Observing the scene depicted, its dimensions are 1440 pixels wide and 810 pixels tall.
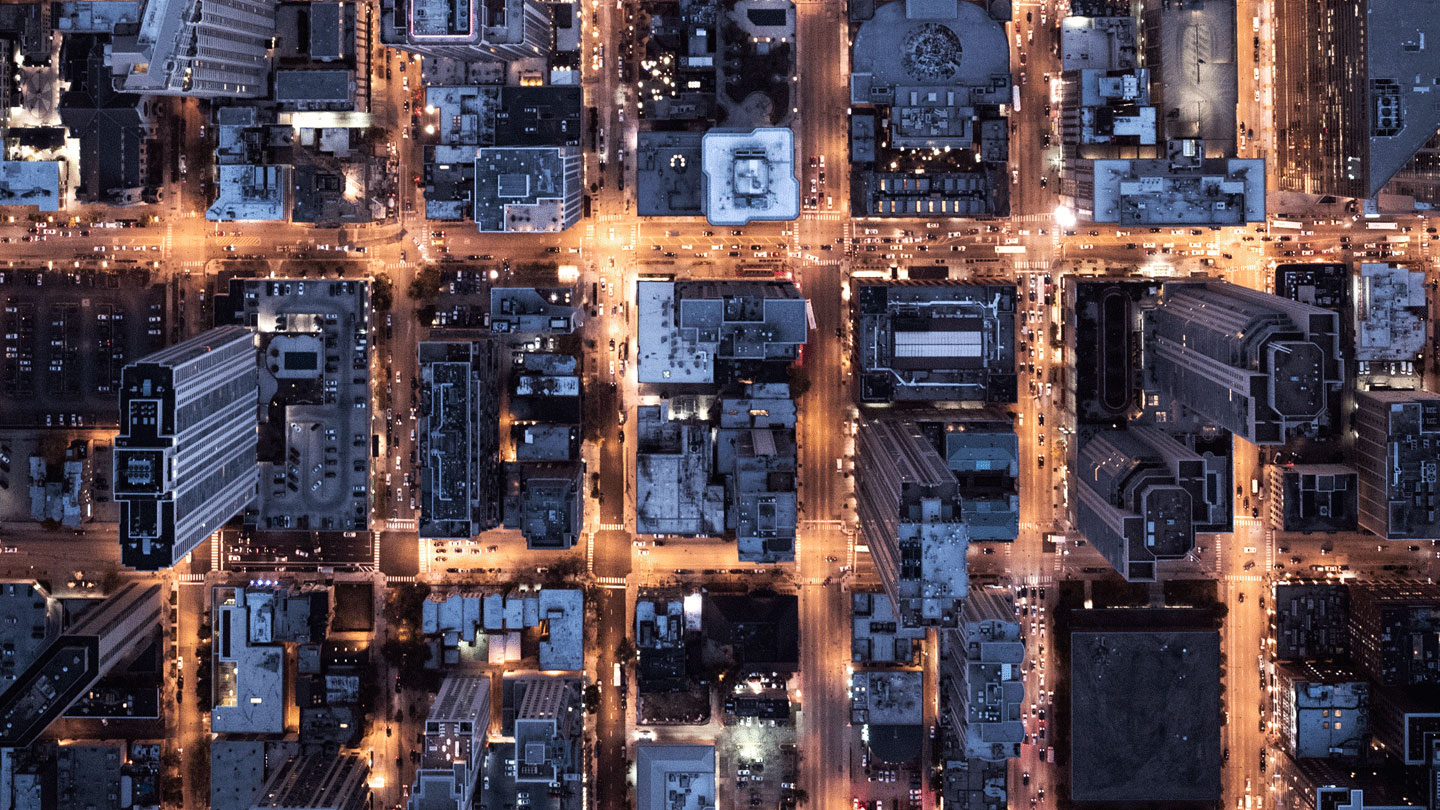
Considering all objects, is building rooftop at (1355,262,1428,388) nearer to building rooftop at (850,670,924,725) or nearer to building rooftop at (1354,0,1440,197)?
building rooftop at (1354,0,1440,197)

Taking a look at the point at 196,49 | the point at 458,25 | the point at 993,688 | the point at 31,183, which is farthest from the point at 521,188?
the point at 993,688

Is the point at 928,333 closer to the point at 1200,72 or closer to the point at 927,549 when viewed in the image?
the point at 927,549

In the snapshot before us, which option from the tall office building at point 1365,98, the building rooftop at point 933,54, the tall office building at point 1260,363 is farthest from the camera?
the building rooftop at point 933,54

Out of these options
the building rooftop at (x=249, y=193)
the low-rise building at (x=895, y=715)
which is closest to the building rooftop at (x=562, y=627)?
the low-rise building at (x=895, y=715)

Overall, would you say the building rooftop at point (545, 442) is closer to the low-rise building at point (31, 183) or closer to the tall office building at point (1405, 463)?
the low-rise building at point (31, 183)

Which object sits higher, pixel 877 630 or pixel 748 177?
pixel 748 177

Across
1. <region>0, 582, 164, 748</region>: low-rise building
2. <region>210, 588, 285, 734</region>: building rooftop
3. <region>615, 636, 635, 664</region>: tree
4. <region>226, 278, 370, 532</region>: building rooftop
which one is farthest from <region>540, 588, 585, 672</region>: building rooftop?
<region>0, 582, 164, 748</region>: low-rise building

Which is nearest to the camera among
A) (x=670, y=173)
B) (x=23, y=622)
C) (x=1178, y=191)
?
(x=1178, y=191)
